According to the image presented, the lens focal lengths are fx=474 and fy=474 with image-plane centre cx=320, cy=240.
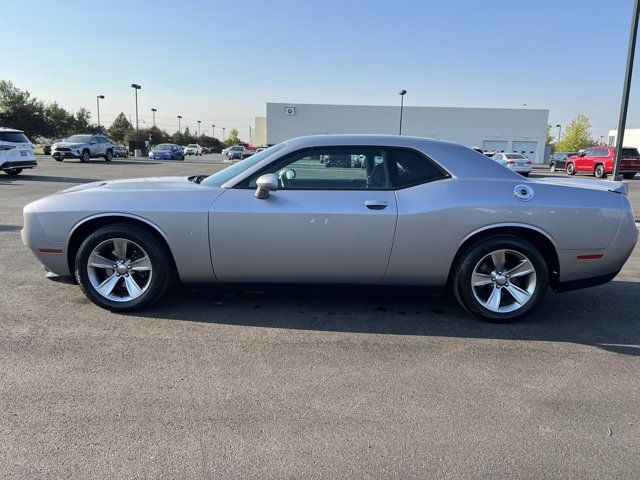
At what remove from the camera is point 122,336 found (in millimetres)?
3662

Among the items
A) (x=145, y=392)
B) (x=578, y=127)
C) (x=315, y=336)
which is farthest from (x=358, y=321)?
(x=578, y=127)

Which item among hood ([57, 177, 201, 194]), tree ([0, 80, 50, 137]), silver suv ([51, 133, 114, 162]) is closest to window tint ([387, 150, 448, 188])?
hood ([57, 177, 201, 194])

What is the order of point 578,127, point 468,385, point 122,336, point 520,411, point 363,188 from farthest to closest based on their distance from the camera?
point 578,127 < point 363,188 < point 122,336 < point 468,385 < point 520,411

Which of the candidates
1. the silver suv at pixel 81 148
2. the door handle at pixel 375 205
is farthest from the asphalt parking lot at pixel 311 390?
the silver suv at pixel 81 148

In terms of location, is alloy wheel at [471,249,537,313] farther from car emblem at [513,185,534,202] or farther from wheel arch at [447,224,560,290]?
car emblem at [513,185,534,202]

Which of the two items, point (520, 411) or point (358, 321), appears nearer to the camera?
point (520, 411)

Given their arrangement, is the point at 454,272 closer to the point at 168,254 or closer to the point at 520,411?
the point at 520,411

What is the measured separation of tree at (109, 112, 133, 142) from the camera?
84875 millimetres

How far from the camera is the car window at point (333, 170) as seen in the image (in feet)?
13.2

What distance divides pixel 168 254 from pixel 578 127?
8717 centimetres

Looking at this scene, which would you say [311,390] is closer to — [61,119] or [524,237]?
[524,237]

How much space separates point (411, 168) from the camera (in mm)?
4078

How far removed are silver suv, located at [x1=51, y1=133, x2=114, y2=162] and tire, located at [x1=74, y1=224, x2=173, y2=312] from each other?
2950 cm

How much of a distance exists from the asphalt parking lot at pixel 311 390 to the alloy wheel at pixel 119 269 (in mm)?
232
